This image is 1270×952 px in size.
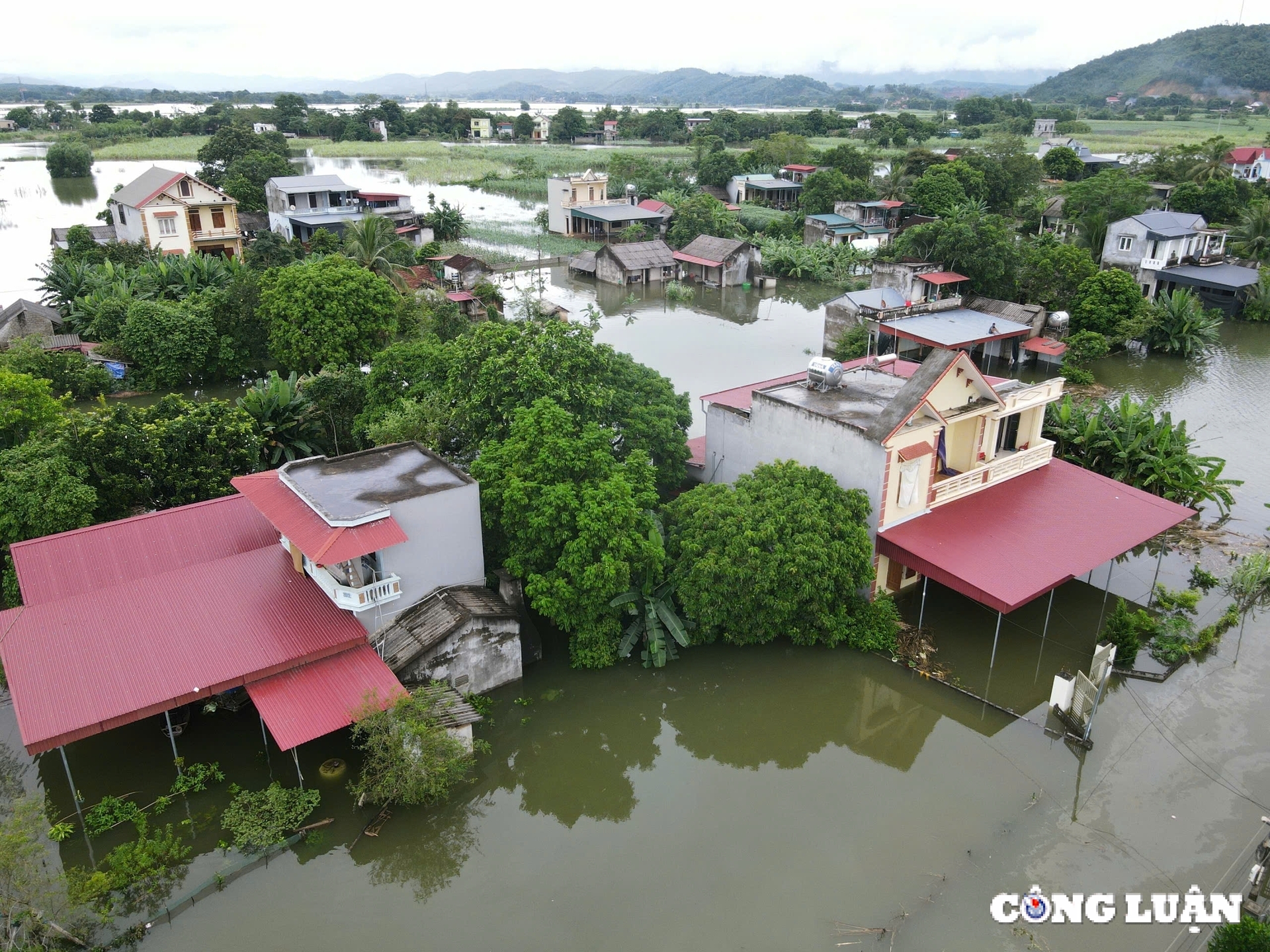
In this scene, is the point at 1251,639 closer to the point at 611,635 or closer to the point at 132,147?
the point at 611,635

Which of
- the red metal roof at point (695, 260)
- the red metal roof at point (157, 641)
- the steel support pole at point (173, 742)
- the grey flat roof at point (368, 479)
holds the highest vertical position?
the grey flat roof at point (368, 479)

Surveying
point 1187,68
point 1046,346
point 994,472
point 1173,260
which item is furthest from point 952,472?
point 1187,68

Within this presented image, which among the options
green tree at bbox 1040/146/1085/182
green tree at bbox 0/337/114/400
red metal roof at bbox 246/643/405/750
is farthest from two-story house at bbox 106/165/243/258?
green tree at bbox 1040/146/1085/182

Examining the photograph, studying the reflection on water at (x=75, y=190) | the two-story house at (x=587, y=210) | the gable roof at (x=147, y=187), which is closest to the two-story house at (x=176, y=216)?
the gable roof at (x=147, y=187)

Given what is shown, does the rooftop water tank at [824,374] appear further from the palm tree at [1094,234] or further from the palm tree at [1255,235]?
the palm tree at [1255,235]

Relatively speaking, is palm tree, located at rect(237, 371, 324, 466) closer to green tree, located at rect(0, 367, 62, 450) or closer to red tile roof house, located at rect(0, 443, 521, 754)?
green tree, located at rect(0, 367, 62, 450)

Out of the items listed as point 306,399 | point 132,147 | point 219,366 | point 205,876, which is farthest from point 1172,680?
point 132,147
